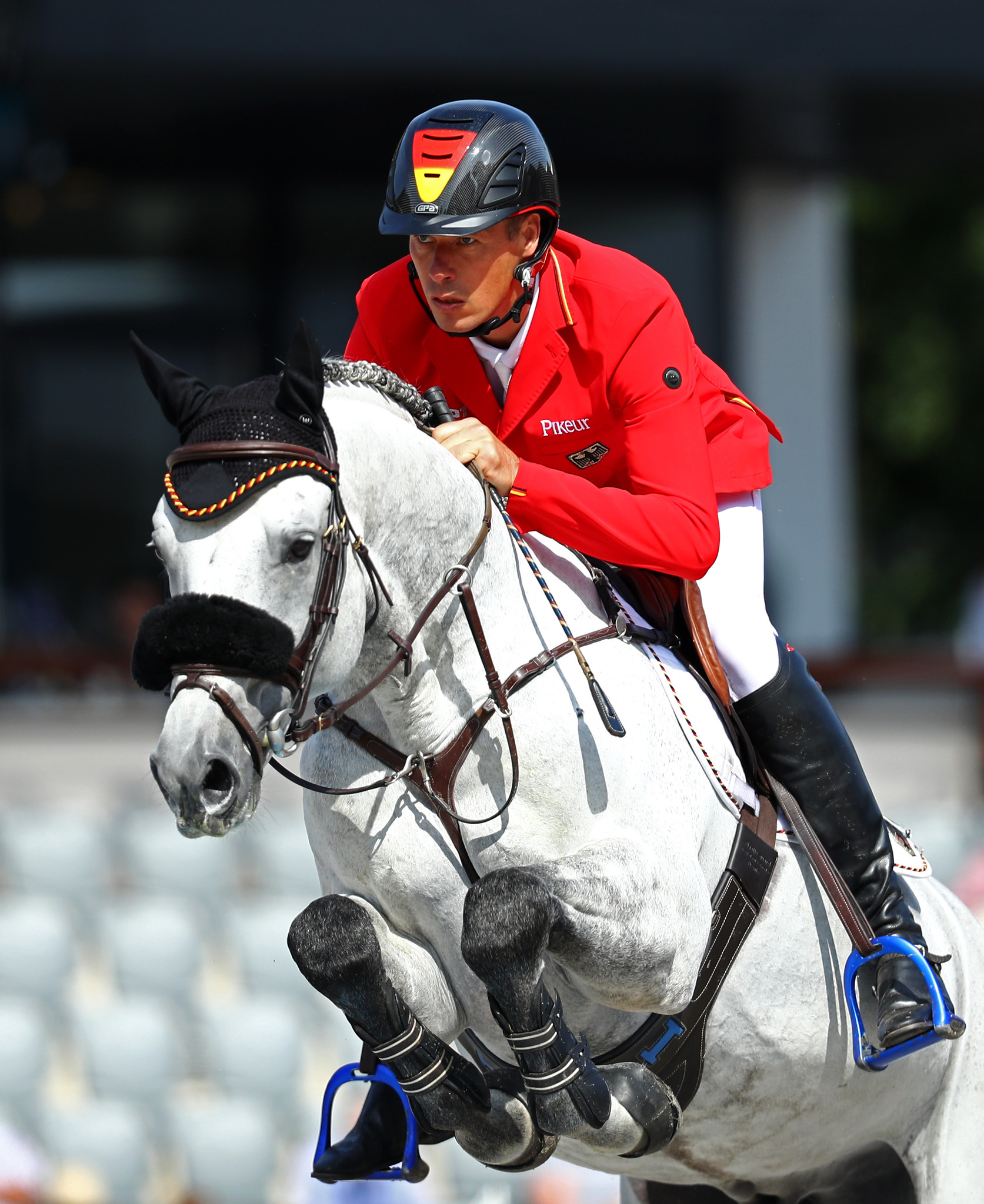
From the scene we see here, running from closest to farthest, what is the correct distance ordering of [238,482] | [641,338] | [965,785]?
1. [238,482]
2. [641,338]
3. [965,785]

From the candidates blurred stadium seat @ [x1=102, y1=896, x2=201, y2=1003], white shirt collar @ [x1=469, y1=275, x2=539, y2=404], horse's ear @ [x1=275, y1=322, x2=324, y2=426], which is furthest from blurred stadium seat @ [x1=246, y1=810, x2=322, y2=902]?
horse's ear @ [x1=275, y1=322, x2=324, y2=426]

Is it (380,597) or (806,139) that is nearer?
(380,597)

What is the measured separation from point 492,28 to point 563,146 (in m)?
2.56

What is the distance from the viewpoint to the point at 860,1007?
Result: 378 cm

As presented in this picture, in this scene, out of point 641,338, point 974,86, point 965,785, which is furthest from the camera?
point 974,86

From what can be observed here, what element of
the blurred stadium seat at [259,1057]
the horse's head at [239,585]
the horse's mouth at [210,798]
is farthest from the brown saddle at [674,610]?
the blurred stadium seat at [259,1057]

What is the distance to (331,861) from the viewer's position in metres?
3.37

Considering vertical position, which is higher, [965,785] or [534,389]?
[534,389]

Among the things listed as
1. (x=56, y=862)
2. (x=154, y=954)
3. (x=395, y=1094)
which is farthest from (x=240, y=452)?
(x=56, y=862)

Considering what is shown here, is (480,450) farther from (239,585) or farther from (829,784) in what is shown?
(829,784)

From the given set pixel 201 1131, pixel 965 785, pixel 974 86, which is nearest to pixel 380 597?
pixel 201 1131

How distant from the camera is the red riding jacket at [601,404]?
10.5 feet

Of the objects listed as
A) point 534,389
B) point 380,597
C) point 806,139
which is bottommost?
point 806,139

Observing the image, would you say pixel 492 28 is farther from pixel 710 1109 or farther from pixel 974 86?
pixel 710 1109
